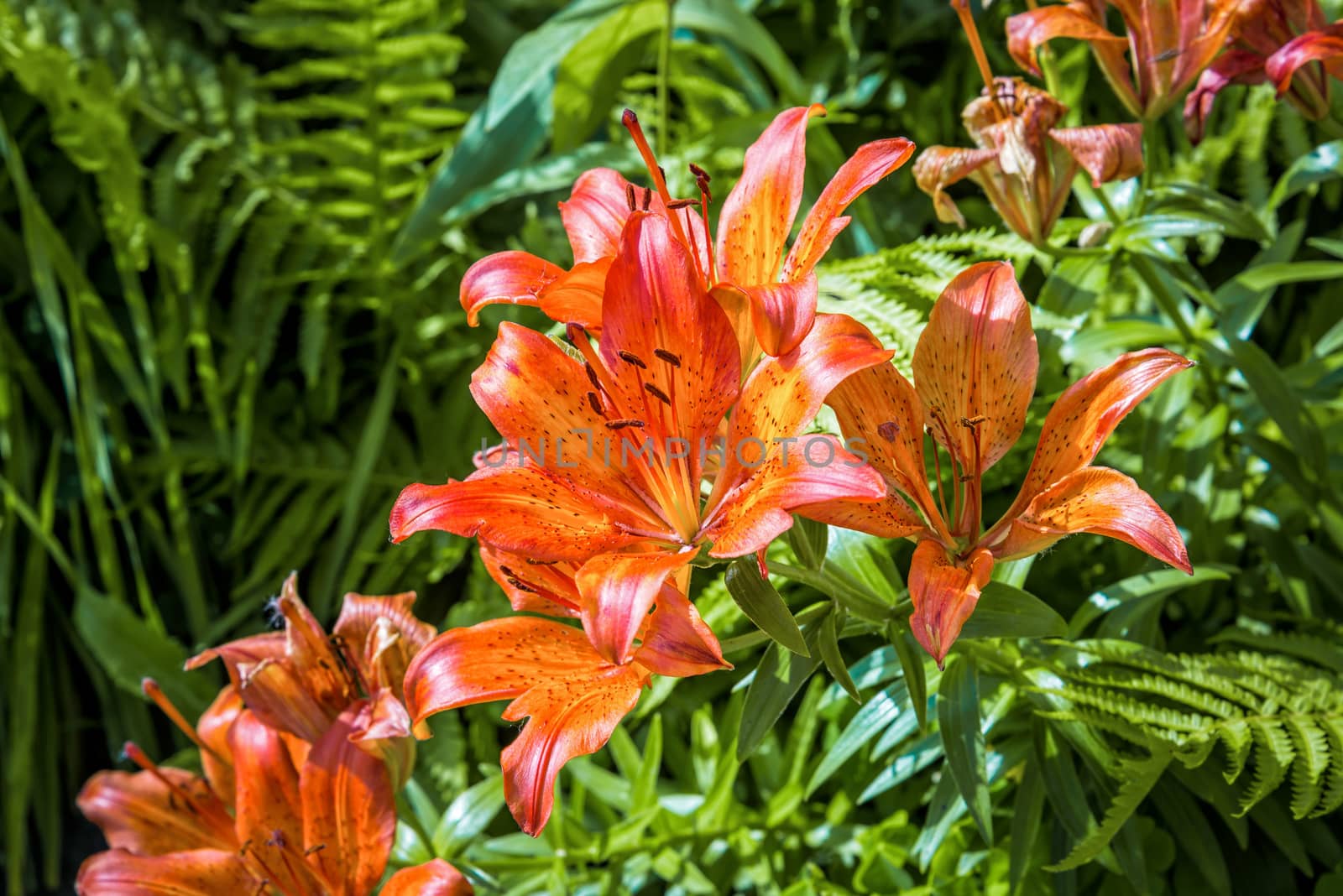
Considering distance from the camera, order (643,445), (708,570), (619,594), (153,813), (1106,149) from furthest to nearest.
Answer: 1. (708,570)
2. (153,813)
3. (1106,149)
4. (643,445)
5. (619,594)

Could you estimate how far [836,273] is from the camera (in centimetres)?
93

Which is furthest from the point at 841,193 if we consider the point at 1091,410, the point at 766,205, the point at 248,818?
the point at 248,818

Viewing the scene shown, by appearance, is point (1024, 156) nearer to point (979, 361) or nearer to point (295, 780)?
point (979, 361)

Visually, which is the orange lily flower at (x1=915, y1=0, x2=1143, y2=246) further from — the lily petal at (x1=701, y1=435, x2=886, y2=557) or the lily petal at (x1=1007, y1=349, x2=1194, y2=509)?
the lily petal at (x1=701, y1=435, x2=886, y2=557)

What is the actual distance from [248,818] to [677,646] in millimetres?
441

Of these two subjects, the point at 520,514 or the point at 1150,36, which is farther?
the point at 1150,36

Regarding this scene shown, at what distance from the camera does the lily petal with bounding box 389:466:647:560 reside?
55cm

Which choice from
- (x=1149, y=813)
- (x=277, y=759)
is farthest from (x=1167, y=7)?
(x=277, y=759)

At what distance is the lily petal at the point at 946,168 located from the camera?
75cm

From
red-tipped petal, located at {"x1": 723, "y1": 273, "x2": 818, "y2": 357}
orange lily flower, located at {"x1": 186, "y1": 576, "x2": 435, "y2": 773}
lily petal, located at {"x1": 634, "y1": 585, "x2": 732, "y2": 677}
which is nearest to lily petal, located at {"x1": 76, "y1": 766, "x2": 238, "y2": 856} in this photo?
orange lily flower, located at {"x1": 186, "y1": 576, "x2": 435, "y2": 773}

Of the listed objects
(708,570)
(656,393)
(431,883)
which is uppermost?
(656,393)

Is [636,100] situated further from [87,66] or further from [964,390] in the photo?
[964,390]

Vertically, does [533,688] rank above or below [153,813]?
above

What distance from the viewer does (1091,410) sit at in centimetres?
61
